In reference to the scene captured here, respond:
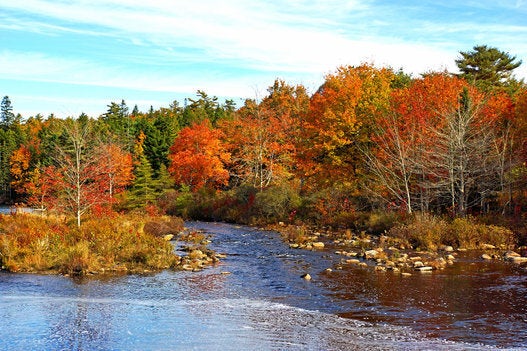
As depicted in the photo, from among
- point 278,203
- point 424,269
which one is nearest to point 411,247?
point 424,269

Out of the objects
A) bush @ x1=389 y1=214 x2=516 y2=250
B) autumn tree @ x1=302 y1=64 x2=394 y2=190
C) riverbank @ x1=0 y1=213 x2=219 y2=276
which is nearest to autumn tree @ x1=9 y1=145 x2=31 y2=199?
autumn tree @ x1=302 y1=64 x2=394 y2=190

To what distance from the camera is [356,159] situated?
4022cm

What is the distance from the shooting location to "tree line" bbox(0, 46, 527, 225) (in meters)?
31.3

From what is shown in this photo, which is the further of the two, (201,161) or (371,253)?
(201,161)

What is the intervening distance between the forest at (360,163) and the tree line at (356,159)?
11 centimetres

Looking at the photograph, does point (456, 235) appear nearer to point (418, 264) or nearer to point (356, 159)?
point (418, 264)

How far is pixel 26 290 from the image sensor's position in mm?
18078

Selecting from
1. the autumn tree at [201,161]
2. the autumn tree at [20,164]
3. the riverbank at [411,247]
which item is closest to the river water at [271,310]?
the riverbank at [411,247]

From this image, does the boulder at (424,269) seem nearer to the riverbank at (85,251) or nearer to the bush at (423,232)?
the bush at (423,232)

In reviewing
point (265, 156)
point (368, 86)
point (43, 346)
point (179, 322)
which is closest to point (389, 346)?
point (179, 322)

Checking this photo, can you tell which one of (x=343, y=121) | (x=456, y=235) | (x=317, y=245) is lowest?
(x=317, y=245)

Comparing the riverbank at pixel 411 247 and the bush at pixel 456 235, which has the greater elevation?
the bush at pixel 456 235

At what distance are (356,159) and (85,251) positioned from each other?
23955mm

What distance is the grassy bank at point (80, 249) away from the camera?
70.3 feet
